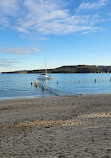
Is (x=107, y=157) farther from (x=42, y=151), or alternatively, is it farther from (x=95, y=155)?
(x=42, y=151)

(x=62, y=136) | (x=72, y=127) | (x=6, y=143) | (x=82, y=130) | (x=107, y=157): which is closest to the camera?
(x=107, y=157)

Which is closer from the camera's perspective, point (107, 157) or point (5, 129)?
point (107, 157)

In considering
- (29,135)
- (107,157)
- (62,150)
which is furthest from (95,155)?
(29,135)

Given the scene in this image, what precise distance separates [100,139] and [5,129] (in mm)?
5456

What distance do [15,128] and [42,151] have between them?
4.00 meters

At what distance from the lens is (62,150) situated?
6.45m

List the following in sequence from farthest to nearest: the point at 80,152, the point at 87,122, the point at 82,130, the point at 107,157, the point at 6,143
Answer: the point at 87,122 → the point at 82,130 → the point at 6,143 → the point at 80,152 → the point at 107,157

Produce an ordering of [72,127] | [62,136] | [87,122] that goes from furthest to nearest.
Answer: [87,122] → [72,127] → [62,136]

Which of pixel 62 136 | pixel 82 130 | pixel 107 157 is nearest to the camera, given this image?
pixel 107 157

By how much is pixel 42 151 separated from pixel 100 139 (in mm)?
2674

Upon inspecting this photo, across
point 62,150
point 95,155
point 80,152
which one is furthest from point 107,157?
point 62,150

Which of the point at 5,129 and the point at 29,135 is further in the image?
the point at 5,129

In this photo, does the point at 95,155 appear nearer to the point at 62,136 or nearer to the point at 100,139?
the point at 100,139

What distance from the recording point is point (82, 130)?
8.95m
